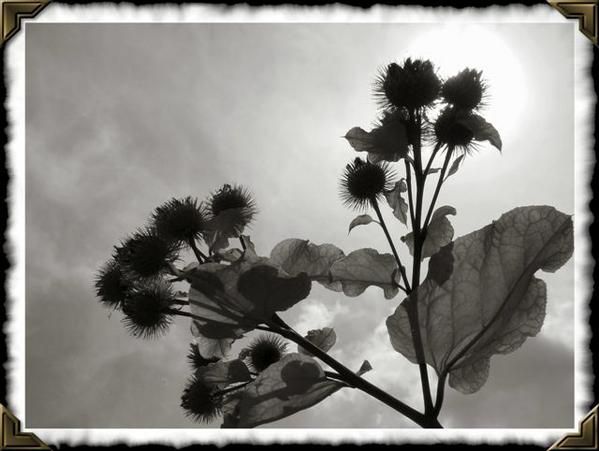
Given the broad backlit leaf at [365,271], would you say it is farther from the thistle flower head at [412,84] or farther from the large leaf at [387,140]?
the thistle flower head at [412,84]

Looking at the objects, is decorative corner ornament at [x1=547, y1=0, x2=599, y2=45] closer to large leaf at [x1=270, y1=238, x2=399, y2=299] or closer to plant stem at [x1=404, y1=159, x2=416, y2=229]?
plant stem at [x1=404, y1=159, x2=416, y2=229]

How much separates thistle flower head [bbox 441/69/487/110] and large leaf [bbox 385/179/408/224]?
0.38 m

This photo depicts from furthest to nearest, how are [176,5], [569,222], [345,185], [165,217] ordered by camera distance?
[345,185], [165,217], [176,5], [569,222]

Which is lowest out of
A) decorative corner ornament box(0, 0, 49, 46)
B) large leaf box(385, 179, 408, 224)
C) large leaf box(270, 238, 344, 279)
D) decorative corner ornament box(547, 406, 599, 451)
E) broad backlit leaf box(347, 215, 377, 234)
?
decorative corner ornament box(547, 406, 599, 451)

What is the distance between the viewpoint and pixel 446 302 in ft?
5.07

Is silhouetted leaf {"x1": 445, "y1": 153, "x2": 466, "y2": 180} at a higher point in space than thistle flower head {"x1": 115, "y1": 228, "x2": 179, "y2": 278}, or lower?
higher

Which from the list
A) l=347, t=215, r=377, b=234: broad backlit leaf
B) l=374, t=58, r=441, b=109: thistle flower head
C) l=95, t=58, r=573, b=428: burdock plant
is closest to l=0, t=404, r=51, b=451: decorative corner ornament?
l=95, t=58, r=573, b=428: burdock plant

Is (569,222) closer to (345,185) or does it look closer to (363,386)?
(363,386)

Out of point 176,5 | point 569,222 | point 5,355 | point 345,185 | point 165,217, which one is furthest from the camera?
point 345,185

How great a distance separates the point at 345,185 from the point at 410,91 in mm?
611

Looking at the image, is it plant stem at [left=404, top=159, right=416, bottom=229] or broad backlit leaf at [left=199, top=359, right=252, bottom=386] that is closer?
plant stem at [left=404, top=159, right=416, bottom=229]

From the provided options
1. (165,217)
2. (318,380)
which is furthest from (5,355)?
(318,380)

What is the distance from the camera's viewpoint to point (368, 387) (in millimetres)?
1563

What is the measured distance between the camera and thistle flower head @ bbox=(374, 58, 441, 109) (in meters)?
1.79
